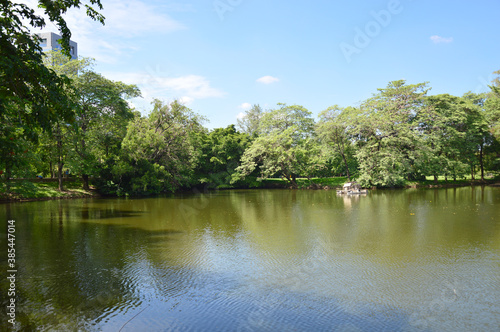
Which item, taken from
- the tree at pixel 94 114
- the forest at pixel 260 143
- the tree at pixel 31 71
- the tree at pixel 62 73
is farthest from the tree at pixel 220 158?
the tree at pixel 31 71

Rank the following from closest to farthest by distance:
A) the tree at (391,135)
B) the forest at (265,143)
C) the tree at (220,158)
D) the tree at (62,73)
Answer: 1. the tree at (62,73)
2. the forest at (265,143)
3. the tree at (391,135)
4. the tree at (220,158)

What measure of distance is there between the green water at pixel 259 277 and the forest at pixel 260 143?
1149cm

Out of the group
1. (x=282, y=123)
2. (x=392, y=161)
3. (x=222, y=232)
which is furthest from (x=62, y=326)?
(x=282, y=123)

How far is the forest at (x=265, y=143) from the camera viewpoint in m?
26.0

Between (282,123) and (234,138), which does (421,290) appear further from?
(282,123)

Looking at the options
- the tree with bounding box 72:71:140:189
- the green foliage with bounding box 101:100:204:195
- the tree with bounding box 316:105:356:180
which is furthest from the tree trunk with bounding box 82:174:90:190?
the tree with bounding box 316:105:356:180

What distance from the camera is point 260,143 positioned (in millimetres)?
37562

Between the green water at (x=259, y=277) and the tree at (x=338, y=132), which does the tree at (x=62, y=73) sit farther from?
the tree at (x=338, y=132)

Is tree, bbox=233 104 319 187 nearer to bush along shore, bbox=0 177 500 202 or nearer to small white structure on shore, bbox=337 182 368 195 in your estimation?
bush along shore, bbox=0 177 500 202

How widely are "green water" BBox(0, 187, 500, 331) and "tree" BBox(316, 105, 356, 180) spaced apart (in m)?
24.7

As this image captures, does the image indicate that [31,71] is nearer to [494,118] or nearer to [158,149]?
[158,149]

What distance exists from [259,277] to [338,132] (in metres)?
33.0

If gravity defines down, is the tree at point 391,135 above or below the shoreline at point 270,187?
above

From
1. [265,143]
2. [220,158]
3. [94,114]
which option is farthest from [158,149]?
[265,143]
